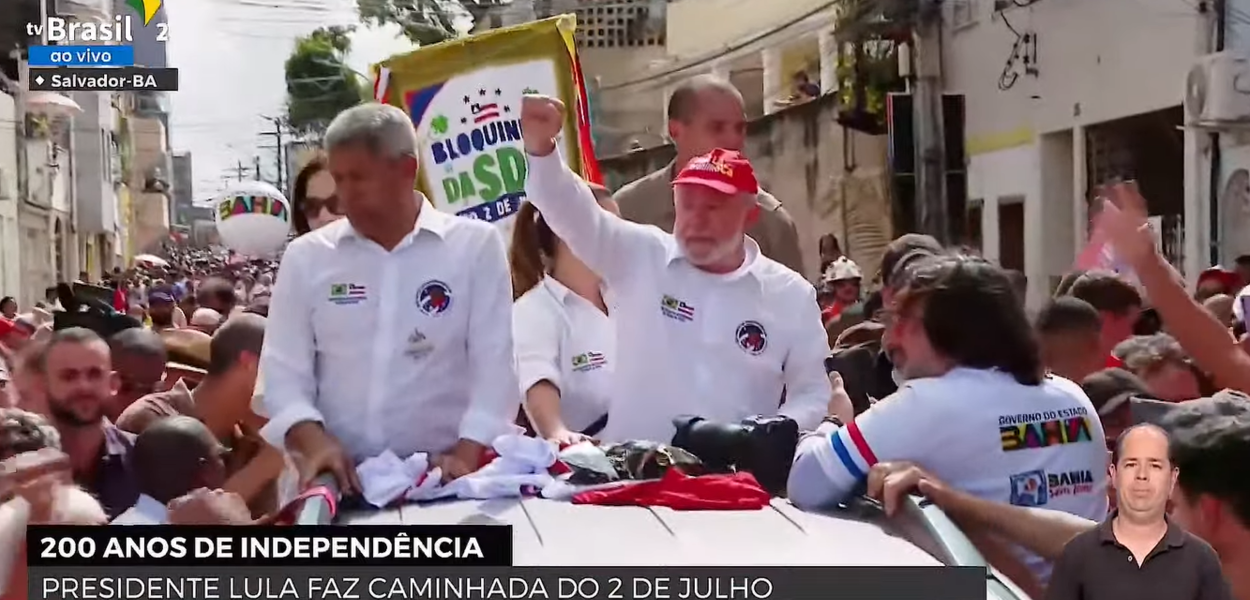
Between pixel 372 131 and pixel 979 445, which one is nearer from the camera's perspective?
pixel 979 445

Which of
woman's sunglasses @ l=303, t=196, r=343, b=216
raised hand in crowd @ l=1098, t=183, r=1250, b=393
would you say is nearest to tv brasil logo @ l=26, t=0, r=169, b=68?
woman's sunglasses @ l=303, t=196, r=343, b=216

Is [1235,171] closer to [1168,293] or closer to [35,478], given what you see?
[1168,293]

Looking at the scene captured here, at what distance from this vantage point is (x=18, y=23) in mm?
2367

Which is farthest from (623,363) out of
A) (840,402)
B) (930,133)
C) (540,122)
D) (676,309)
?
(930,133)

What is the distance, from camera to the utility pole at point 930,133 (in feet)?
8.30

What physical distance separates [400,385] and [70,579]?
17.6 inches

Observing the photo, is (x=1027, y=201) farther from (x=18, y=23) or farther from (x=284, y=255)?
(x=18, y=23)

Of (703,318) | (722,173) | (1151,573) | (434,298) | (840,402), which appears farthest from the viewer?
(840,402)

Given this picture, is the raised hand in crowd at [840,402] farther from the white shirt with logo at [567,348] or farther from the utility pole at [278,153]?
the utility pole at [278,153]

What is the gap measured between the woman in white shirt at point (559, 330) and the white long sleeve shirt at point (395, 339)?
0.36 meters

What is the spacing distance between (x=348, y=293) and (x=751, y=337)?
22.5 inches

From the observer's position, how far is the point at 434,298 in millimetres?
2326

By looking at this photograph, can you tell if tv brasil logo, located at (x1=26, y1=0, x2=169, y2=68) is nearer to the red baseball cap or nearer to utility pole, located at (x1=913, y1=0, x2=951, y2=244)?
the red baseball cap

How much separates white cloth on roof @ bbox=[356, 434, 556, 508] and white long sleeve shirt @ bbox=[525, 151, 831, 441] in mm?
284
